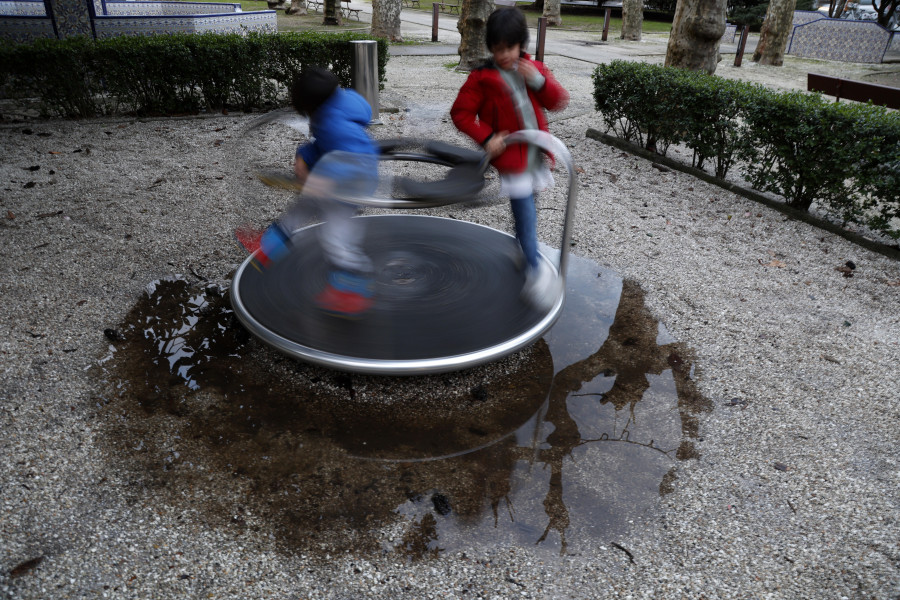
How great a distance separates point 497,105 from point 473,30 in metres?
9.23

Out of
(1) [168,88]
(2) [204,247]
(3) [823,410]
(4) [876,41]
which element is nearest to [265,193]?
(2) [204,247]

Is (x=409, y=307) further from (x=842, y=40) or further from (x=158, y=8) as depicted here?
(x=842, y=40)

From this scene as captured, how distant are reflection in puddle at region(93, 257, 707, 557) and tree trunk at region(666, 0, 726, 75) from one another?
19.9 feet

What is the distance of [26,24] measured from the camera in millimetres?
8727

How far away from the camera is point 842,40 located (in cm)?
1669

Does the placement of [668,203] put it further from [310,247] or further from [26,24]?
[26,24]

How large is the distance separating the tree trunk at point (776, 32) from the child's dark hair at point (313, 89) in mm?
15256

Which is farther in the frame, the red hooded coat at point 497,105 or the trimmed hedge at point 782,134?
the trimmed hedge at point 782,134

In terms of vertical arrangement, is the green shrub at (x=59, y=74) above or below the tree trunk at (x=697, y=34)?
below

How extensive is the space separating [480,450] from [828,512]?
1.43m

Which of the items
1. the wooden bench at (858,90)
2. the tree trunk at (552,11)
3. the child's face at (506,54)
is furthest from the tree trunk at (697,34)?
the tree trunk at (552,11)

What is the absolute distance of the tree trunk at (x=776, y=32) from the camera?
14367mm

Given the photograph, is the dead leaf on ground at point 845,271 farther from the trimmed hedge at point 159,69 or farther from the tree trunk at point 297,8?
the tree trunk at point 297,8

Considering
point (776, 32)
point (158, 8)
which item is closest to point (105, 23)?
point (158, 8)
